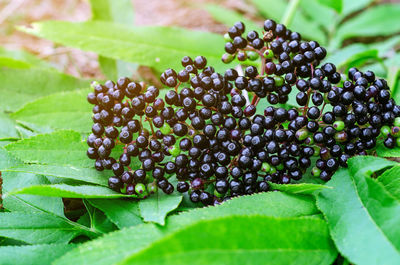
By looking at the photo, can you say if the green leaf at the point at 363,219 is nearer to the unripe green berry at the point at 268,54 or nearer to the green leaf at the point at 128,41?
the unripe green berry at the point at 268,54

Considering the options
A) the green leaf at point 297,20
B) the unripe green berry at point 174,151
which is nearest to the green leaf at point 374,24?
the green leaf at point 297,20

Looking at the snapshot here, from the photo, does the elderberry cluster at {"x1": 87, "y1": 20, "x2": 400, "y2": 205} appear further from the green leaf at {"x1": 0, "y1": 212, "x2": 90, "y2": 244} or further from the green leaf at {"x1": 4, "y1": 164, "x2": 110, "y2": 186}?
the green leaf at {"x1": 0, "y1": 212, "x2": 90, "y2": 244}

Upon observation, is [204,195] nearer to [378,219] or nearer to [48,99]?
[378,219]

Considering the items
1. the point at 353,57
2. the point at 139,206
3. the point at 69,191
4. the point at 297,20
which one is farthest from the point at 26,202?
the point at 297,20

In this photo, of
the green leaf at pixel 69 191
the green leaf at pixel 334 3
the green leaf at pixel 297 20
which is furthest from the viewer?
the green leaf at pixel 297 20

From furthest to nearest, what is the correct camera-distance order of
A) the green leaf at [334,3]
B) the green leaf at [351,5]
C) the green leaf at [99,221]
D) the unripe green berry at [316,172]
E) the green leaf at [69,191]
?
the green leaf at [351,5] → the green leaf at [334,3] → the unripe green berry at [316,172] → the green leaf at [99,221] → the green leaf at [69,191]

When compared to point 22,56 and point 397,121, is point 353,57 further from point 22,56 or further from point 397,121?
point 22,56

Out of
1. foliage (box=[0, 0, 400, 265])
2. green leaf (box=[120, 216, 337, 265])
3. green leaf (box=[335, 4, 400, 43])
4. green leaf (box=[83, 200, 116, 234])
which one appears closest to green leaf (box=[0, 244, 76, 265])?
foliage (box=[0, 0, 400, 265])

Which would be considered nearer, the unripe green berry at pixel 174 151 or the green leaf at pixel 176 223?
the green leaf at pixel 176 223
